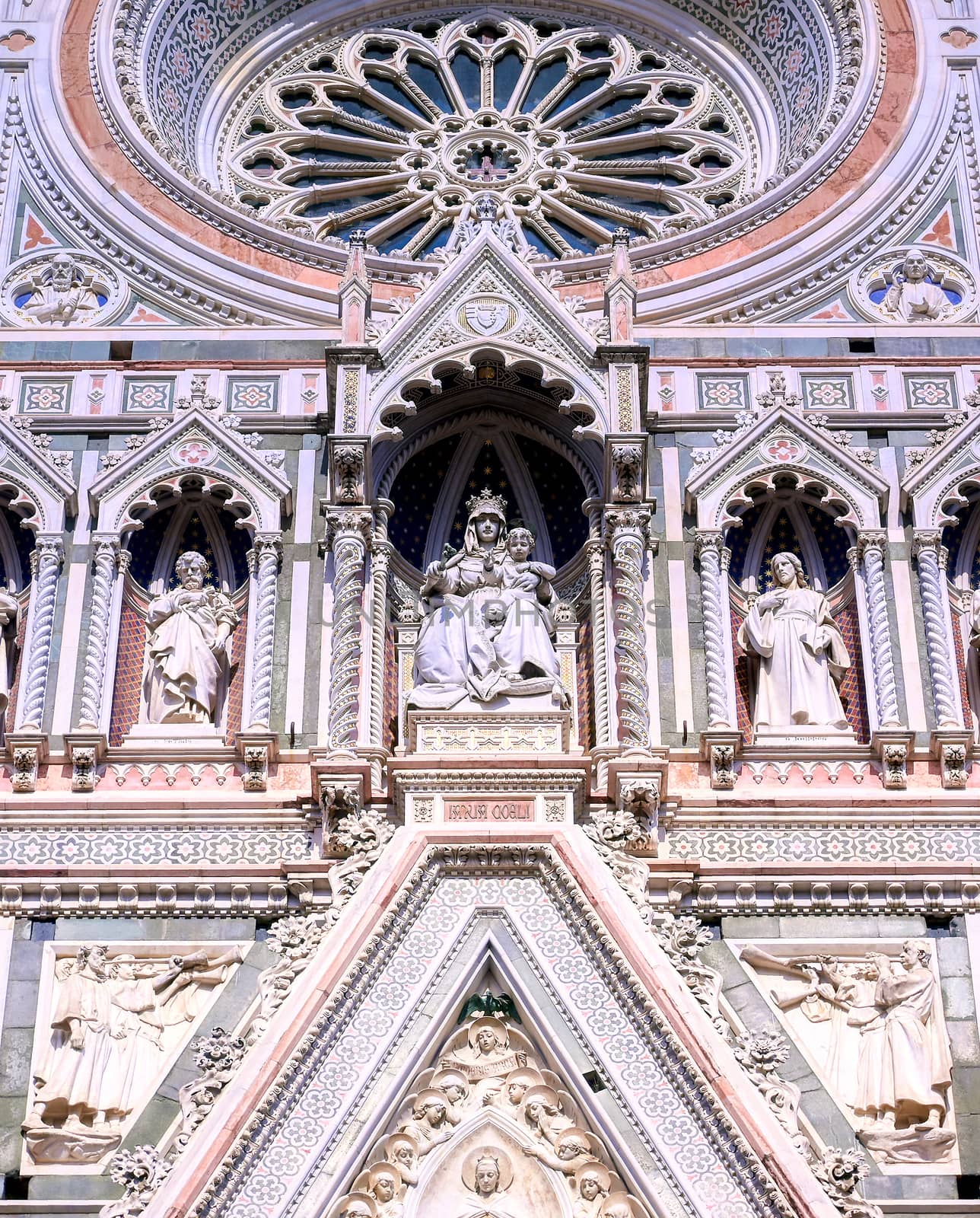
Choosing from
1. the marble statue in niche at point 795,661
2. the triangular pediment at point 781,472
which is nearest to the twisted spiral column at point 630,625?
the triangular pediment at point 781,472

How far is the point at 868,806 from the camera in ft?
60.7

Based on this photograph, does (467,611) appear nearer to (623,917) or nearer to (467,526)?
(467,526)

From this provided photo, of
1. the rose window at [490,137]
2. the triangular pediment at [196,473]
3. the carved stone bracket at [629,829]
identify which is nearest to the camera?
the carved stone bracket at [629,829]

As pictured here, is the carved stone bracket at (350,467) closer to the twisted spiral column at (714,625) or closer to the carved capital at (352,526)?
the carved capital at (352,526)

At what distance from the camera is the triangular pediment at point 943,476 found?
20172mm

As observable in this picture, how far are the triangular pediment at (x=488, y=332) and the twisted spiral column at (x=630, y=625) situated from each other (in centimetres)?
92

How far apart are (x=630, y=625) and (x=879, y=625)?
1.75 meters

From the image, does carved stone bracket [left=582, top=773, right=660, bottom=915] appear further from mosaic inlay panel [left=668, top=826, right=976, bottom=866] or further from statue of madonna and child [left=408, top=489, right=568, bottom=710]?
statue of madonna and child [left=408, top=489, right=568, bottom=710]

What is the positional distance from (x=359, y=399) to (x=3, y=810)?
13.0 ft

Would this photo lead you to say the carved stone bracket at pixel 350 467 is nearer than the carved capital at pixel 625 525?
No

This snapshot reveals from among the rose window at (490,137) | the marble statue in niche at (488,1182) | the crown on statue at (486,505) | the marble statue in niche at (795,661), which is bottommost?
the marble statue in niche at (488,1182)

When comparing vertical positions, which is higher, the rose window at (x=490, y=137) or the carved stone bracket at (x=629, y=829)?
the rose window at (x=490, y=137)

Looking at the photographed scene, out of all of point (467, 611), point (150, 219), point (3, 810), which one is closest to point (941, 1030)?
point (467, 611)

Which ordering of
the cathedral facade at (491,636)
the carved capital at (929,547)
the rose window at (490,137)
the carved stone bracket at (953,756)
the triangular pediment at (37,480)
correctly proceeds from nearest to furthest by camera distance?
the cathedral facade at (491,636) < the carved stone bracket at (953,756) < the carved capital at (929,547) < the triangular pediment at (37,480) < the rose window at (490,137)
